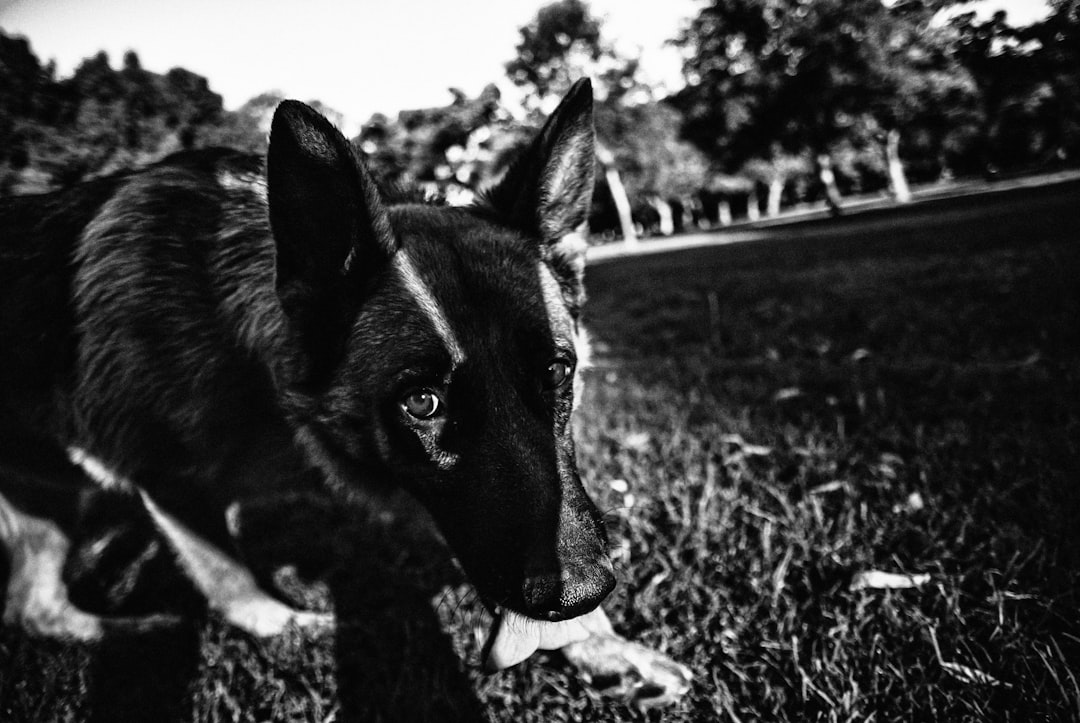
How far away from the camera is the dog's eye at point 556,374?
6.56 feet

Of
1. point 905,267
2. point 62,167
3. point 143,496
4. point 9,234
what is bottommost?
point 905,267

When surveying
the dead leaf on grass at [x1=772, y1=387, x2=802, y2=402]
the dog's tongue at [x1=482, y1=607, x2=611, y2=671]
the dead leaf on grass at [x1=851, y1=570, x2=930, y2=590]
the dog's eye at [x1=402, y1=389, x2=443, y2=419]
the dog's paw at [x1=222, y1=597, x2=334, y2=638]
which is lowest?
the dead leaf on grass at [x1=772, y1=387, x2=802, y2=402]

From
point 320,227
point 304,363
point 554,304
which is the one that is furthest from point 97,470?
point 554,304

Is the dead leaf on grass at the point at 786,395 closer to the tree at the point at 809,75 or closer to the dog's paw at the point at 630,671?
the dog's paw at the point at 630,671

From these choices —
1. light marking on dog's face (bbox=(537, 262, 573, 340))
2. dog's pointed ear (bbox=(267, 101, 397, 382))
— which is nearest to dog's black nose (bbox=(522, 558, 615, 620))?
light marking on dog's face (bbox=(537, 262, 573, 340))

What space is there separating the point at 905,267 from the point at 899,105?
2315cm

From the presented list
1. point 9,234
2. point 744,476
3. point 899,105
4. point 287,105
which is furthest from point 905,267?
point 899,105

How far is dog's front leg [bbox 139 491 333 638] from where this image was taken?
97.1 inches

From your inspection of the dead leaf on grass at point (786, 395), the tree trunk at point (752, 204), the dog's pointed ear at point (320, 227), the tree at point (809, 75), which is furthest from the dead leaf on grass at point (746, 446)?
the tree trunk at point (752, 204)

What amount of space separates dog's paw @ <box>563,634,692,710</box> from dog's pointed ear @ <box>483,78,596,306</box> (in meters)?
1.51

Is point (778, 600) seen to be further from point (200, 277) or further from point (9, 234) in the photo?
point (9, 234)

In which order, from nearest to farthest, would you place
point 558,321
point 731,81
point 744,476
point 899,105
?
point 558,321, point 744,476, point 899,105, point 731,81

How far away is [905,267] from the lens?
28.2ft

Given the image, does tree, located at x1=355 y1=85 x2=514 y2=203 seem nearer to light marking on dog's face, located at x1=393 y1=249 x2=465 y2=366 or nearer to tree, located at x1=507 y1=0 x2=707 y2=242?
tree, located at x1=507 y1=0 x2=707 y2=242
